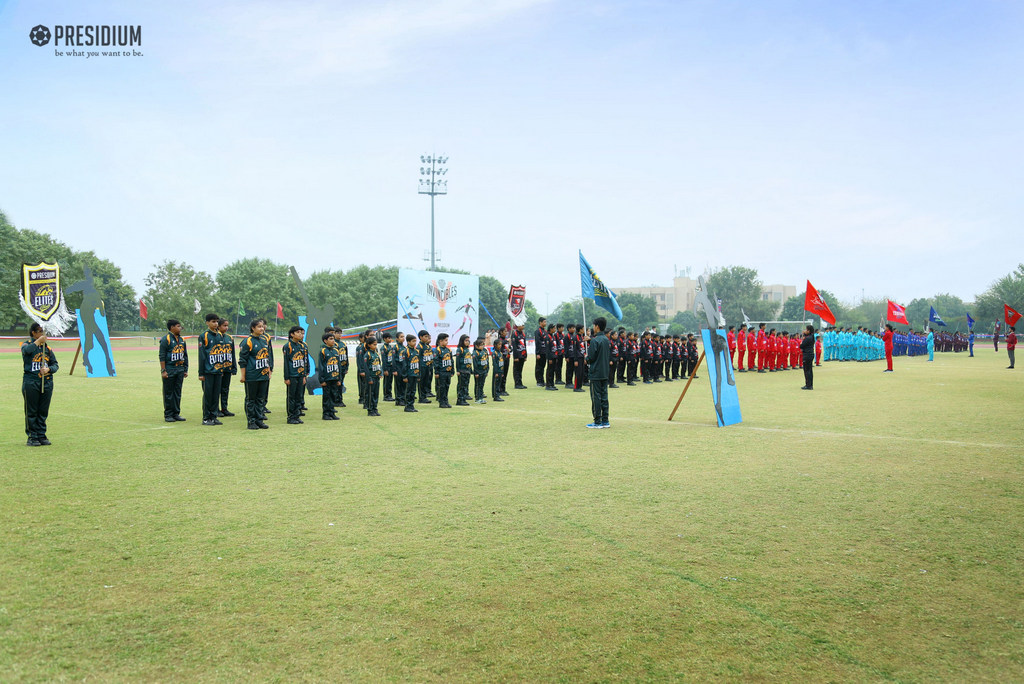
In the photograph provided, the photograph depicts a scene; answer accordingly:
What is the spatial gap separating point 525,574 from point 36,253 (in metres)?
69.2

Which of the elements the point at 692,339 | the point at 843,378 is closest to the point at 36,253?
the point at 692,339

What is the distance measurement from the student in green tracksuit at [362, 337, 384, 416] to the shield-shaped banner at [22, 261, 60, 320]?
13.0 meters

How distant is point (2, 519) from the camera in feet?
18.6

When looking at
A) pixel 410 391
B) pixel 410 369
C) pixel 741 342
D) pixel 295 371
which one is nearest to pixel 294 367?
pixel 295 371

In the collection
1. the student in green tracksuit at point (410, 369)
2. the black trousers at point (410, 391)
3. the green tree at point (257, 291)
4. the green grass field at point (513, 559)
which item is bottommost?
the green grass field at point (513, 559)

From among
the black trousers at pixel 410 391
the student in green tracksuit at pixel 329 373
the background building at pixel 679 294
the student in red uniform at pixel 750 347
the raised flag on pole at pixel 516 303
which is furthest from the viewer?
the background building at pixel 679 294

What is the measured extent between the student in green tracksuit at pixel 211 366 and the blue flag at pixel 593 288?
10.1 metres

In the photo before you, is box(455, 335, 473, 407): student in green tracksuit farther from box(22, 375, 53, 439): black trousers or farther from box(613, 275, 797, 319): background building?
box(613, 275, 797, 319): background building

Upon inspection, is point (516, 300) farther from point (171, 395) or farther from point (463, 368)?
point (171, 395)

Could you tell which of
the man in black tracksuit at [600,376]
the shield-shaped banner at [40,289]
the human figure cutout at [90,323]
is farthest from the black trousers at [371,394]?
the shield-shaped banner at [40,289]

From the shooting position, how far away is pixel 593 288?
63.8 feet

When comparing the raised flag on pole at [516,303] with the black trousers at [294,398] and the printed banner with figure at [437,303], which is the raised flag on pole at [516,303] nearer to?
the printed banner with figure at [437,303]

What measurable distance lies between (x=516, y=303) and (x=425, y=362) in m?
10.3

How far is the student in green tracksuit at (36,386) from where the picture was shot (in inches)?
365
